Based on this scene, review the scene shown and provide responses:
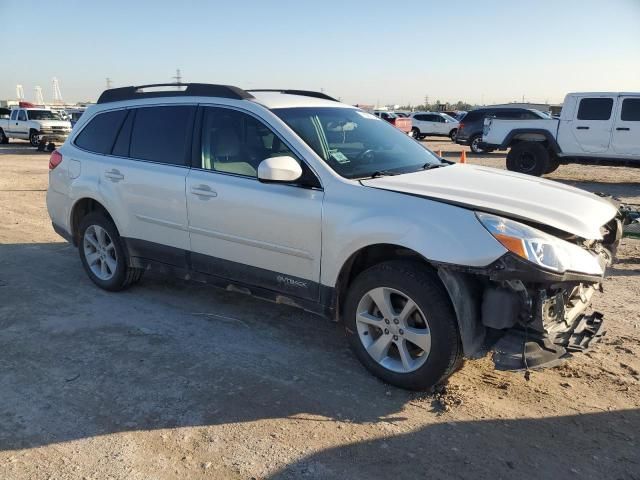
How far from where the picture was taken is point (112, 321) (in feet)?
15.3

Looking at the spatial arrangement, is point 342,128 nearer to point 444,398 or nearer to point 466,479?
point 444,398

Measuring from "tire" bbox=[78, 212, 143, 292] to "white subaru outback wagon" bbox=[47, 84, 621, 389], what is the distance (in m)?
0.02

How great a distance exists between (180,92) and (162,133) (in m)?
0.40

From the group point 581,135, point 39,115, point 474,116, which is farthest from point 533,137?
point 39,115

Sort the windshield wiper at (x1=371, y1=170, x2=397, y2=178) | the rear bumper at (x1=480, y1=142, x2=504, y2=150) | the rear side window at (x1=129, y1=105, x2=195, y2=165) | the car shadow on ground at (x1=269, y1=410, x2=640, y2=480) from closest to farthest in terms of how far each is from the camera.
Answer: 1. the car shadow on ground at (x1=269, y1=410, x2=640, y2=480)
2. the windshield wiper at (x1=371, y1=170, x2=397, y2=178)
3. the rear side window at (x1=129, y1=105, x2=195, y2=165)
4. the rear bumper at (x1=480, y1=142, x2=504, y2=150)

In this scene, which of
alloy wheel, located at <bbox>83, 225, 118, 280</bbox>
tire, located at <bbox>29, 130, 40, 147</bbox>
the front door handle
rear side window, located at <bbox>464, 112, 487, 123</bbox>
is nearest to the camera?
the front door handle

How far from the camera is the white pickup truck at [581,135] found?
13039 mm

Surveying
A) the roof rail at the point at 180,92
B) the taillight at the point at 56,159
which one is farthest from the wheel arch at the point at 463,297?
the taillight at the point at 56,159

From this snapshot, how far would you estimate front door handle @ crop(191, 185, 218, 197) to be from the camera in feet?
14.1

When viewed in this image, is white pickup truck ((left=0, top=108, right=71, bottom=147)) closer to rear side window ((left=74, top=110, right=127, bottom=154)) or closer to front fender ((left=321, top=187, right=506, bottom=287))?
rear side window ((left=74, top=110, right=127, bottom=154))

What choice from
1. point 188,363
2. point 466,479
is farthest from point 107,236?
point 466,479

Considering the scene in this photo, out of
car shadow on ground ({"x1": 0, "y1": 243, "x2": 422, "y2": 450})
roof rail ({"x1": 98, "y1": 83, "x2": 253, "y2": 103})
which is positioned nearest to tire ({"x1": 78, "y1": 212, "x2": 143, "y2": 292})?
car shadow on ground ({"x1": 0, "y1": 243, "x2": 422, "y2": 450})

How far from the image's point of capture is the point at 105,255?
5367 mm

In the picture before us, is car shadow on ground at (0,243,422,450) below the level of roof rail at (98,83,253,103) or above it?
below
